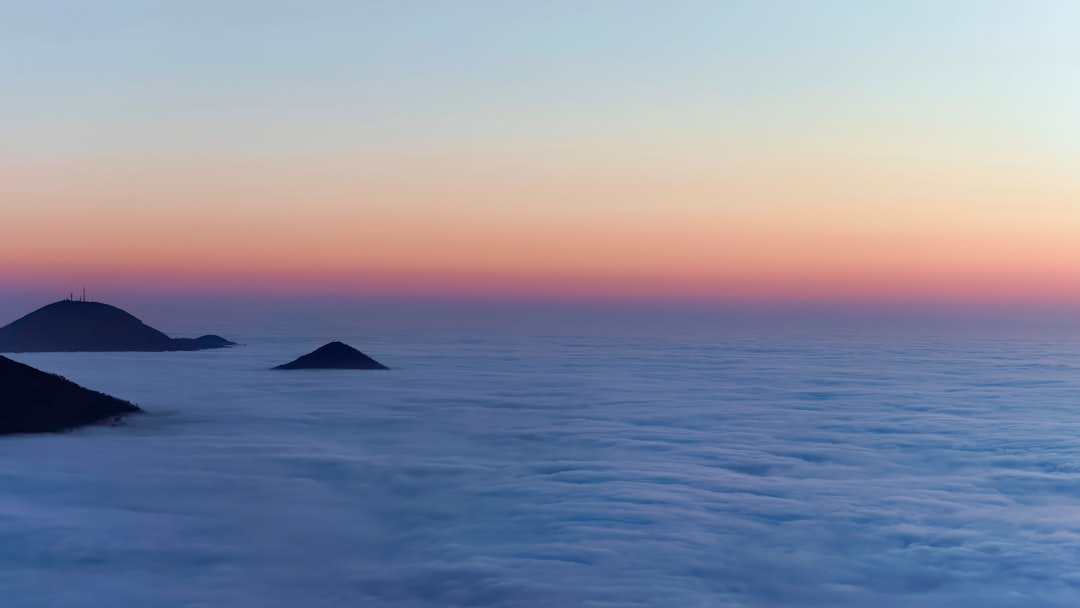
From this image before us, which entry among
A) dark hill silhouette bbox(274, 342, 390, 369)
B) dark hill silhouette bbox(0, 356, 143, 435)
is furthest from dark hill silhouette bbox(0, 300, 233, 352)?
dark hill silhouette bbox(0, 356, 143, 435)

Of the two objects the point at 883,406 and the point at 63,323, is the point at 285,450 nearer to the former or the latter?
the point at 883,406

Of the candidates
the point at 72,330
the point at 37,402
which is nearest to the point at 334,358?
the point at 72,330

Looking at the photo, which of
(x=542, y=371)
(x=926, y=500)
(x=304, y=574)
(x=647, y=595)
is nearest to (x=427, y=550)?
(x=304, y=574)

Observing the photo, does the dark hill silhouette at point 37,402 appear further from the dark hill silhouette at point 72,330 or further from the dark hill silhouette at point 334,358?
the dark hill silhouette at point 72,330

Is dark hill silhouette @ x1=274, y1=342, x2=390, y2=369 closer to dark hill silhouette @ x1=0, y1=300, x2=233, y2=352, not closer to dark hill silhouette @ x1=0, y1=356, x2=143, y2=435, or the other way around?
dark hill silhouette @ x1=0, y1=300, x2=233, y2=352

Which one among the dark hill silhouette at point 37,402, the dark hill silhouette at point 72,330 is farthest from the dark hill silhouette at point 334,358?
the dark hill silhouette at point 37,402

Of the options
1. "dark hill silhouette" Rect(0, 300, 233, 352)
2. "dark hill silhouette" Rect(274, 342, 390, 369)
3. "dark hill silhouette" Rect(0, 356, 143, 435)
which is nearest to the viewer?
"dark hill silhouette" Rect(0, 356, 143, 435)

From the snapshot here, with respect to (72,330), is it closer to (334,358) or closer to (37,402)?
(334,358)

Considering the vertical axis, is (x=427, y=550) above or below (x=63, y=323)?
below
